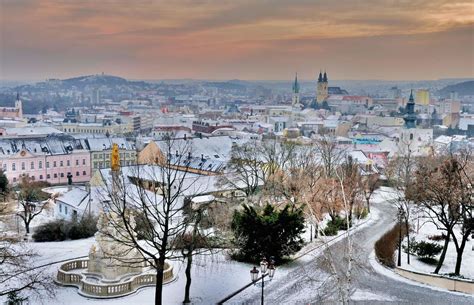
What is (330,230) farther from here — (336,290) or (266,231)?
(336,290)

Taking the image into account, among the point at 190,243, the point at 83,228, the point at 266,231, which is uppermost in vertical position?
the point at 190,243

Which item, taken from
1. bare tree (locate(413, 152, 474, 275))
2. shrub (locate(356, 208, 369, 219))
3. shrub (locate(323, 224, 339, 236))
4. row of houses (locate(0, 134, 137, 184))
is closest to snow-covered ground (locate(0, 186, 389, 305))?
shrub (locate(323, 224, 339, 236))

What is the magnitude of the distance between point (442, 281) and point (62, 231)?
1729cm

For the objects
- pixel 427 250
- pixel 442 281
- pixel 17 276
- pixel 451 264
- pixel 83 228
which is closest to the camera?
pixel 17 276

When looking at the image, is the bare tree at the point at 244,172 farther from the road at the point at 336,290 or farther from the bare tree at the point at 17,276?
the bare tree at the point at 17,276

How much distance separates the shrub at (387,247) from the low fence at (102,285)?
9353 millimetres

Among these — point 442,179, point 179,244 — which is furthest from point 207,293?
point 442,179

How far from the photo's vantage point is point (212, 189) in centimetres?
3603

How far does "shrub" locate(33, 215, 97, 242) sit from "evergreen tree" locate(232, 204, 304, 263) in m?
9.80

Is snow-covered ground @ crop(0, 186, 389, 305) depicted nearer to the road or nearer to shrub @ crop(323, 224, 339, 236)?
the road

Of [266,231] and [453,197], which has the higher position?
[453,197]

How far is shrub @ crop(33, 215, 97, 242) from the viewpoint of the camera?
2628 cm

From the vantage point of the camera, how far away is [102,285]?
17.8 metres

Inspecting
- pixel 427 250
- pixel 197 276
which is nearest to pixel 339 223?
pixel 427 250
